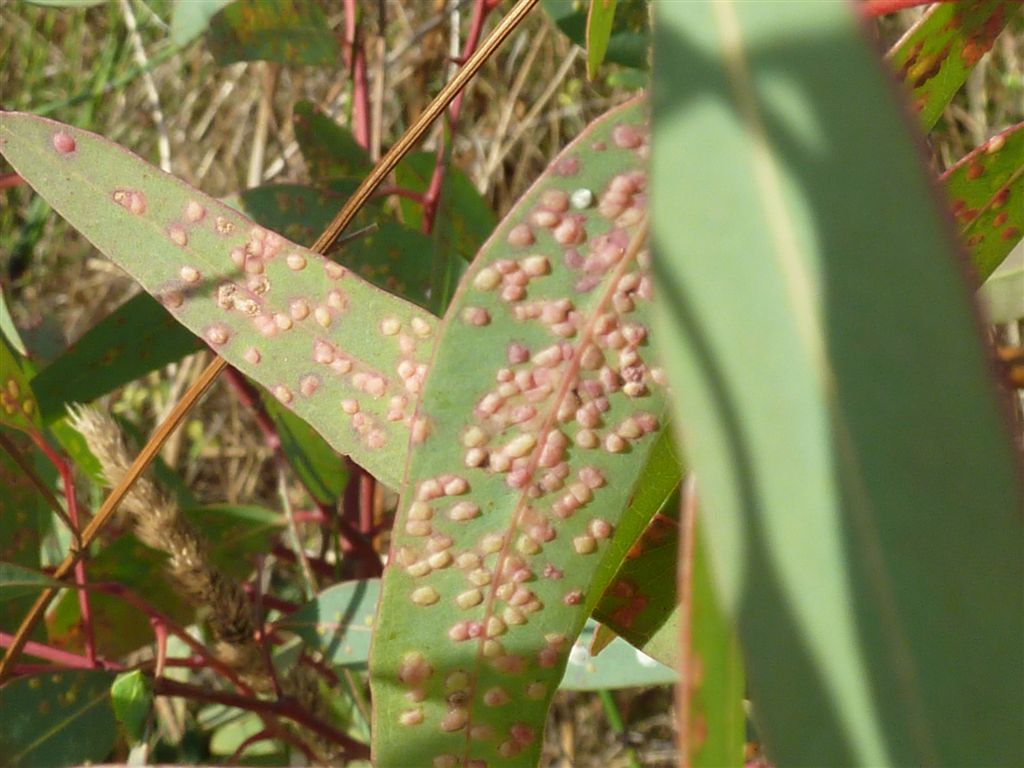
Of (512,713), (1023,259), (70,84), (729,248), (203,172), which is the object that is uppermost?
(70,84)

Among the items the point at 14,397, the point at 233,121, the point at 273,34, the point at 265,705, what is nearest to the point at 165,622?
the point at 265,705

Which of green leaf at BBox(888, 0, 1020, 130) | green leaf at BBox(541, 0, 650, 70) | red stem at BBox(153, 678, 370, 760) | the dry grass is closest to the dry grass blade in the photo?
red stem at BBox(153, 678, 370, 760)

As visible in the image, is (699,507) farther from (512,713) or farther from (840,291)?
(512,713)

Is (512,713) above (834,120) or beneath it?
beneath

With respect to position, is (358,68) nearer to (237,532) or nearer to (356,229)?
(356,229)

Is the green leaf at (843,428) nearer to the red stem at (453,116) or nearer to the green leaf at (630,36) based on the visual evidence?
the red stem at (453,116)

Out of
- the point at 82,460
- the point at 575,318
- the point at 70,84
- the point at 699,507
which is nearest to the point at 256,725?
the point at 82,460
